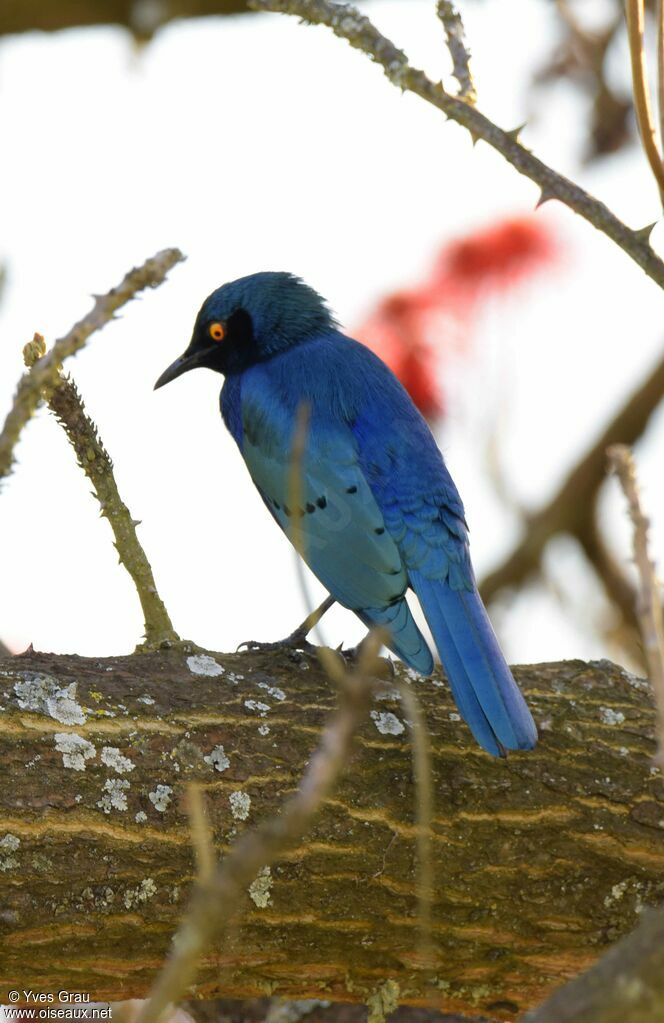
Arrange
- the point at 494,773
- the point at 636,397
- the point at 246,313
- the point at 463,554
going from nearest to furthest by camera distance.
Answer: the point at 494,773, the point at 463,554, the point at 246,313, the point at 636,397

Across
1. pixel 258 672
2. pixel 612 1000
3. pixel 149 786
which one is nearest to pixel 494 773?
pixel 258 672

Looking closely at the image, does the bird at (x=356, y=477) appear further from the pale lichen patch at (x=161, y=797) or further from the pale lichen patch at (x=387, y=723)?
the pale lichen patch at (x=161, y=797)

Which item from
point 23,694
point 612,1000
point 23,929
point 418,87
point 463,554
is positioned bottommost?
point 612,1000

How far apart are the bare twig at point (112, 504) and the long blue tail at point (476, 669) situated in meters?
0.74

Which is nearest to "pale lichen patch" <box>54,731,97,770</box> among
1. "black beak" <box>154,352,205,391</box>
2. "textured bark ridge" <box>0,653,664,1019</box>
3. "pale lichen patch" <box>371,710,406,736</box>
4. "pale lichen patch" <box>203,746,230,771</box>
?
"textured bark ridge" <box>0,653,664,1019</box>

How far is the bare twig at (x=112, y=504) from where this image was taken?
357cm

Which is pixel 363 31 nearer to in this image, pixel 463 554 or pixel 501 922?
pixel 463 554

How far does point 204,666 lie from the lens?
3.48 m

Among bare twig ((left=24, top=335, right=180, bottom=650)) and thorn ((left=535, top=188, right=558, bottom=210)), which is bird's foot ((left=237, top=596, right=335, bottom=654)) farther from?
thorn ((left=535, top=188, right=558, bottom=210))

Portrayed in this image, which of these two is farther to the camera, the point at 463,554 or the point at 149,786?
the point at 463,554

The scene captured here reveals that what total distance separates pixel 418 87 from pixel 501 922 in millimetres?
1989

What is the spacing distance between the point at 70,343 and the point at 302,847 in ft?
4.80

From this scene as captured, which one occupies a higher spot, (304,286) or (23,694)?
(304,286)

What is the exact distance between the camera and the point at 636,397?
19.5ft
